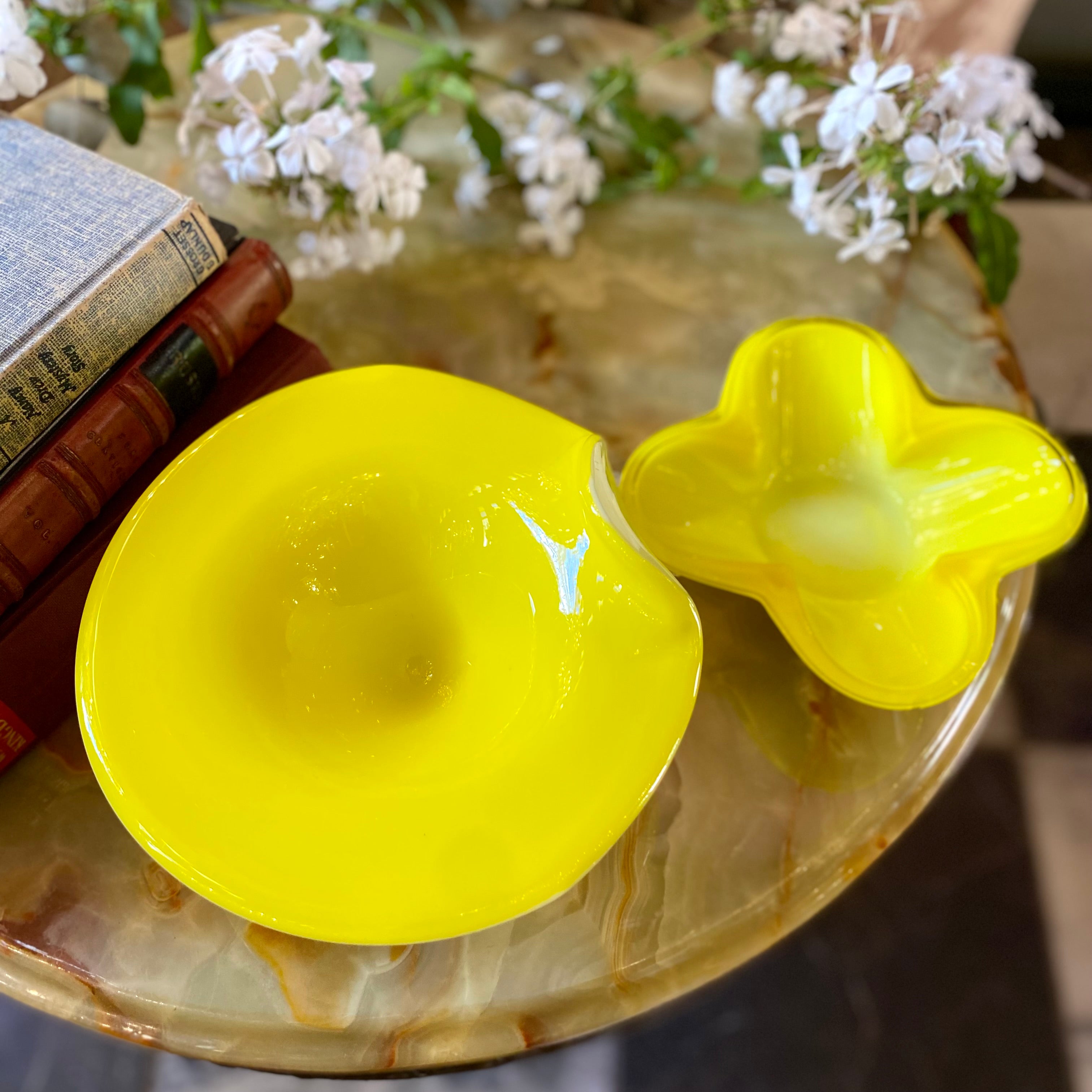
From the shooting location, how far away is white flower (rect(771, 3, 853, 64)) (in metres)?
0.57

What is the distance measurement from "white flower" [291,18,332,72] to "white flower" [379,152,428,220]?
6 cm

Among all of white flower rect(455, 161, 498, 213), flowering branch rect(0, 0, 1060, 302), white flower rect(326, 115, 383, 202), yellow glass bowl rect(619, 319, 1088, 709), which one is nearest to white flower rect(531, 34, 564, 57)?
flowering branch rect(0, 0, 1060, 302)

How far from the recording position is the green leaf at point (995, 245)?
1.84ft

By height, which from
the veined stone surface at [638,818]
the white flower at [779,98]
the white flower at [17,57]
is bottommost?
the veined stone surface at [638,818]

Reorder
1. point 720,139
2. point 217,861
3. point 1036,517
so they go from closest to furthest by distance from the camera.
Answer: point 217,861, point 1036,517, point 720,139

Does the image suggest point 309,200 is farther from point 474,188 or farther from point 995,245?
point 995,245

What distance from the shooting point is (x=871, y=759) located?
0.45 m

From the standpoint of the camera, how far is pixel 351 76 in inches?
19.1

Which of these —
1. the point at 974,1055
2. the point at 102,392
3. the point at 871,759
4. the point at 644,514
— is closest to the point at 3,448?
the point at 102,392

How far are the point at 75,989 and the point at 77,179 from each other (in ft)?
1.18

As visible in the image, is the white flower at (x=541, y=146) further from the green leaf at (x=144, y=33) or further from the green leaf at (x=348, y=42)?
the green leaf at (x=144, y=33)

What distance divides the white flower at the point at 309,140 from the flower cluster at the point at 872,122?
252mm

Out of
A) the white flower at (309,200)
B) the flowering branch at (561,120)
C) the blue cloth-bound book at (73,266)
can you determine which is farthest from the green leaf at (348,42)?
the blue cloth-bound book at (73,266)

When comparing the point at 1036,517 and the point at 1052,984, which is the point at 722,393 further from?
the point at 1052,984
